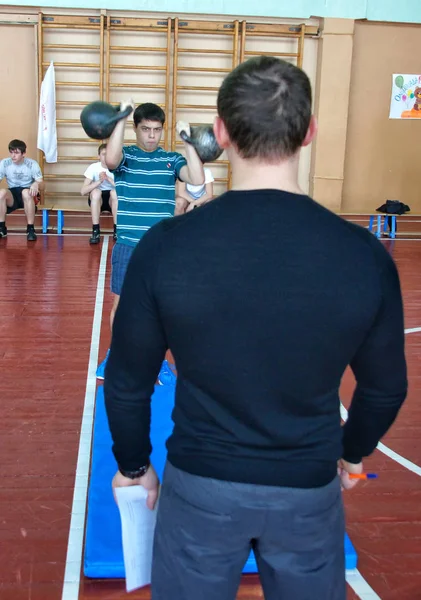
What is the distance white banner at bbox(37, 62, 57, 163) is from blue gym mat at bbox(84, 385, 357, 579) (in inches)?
255

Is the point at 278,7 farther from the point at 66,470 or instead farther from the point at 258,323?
the point at 258,323

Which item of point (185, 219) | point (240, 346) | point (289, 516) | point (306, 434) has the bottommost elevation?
point (289, 516)

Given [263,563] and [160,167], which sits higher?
[160,167]

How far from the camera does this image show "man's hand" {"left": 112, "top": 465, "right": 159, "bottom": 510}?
125 centimetres

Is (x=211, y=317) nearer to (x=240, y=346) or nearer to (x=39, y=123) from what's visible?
(x=240, y=346)

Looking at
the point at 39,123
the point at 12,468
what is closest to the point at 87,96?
the point at 39,123

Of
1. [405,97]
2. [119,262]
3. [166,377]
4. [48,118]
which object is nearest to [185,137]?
[119,262]

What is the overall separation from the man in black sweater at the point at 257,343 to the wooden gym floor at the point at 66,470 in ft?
3.60

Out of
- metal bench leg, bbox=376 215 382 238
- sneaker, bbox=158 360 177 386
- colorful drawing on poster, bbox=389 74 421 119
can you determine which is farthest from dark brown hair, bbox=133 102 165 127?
colorful drawing on poster, bbox=389 74 421 119

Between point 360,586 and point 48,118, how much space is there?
774 centimetres

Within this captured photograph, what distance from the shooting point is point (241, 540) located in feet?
3.59

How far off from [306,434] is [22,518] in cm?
170

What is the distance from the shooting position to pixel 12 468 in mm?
2801

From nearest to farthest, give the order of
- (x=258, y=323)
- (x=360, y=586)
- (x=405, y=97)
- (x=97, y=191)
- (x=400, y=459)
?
1. (x=258, y=323)
2. (x=360, y=586)
3. (x=400, y=459)
4. (x=97, y=191)
5. (x=405, y=97)
